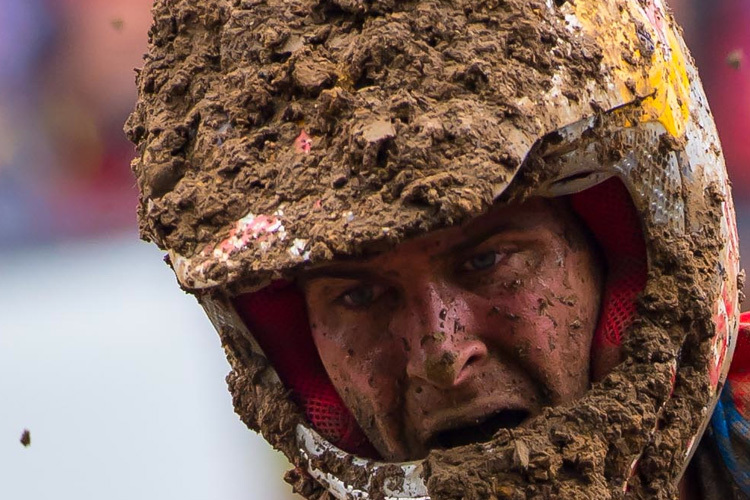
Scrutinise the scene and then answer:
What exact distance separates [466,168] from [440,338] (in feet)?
0.77

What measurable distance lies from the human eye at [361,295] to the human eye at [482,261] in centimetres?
10

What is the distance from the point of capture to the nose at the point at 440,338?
5.16ft

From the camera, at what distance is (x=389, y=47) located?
152 centimetres

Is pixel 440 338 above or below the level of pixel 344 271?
below

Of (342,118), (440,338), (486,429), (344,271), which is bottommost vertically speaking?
(486,429)

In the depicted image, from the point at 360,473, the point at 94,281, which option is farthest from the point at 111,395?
the point at 360,473

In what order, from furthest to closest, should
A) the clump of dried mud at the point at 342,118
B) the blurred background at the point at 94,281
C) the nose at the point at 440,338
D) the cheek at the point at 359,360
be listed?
the blurred background at the point at 94,281
the cheek at the point at 359,360
the nose at the point at 440,338
the clump of dried mud at the point at 342,118

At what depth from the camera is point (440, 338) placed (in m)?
1.58

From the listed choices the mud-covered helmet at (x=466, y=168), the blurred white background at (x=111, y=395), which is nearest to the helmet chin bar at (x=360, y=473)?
the mud-covered helmet at (x=466, y=168)

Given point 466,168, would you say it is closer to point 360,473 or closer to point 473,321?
point 473,321

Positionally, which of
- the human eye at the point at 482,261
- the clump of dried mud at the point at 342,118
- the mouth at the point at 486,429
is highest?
the clump of dried mud at the point at 342,118

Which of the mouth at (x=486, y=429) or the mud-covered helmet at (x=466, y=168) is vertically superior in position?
the mud-covered helmet at (x=466, y=168)

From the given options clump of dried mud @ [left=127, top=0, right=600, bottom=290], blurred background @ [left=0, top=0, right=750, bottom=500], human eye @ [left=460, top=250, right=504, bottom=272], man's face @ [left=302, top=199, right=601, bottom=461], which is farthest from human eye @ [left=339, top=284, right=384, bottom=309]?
blurred background @ [left=0, top=0, right=750, bottom=500]

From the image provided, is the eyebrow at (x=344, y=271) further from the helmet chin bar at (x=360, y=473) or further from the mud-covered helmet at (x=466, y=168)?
the helmet chin bar at (x=360, y=473)
